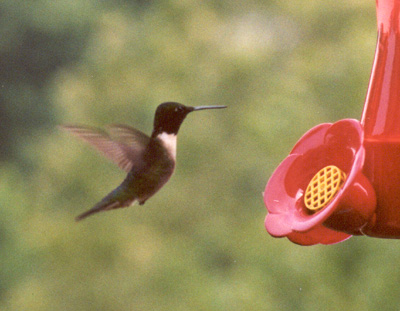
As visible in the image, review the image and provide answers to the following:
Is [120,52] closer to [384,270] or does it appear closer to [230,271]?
[230,271]

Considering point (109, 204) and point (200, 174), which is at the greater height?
point (109, 204)

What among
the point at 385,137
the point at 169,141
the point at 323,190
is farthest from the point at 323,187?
the point at 169,141

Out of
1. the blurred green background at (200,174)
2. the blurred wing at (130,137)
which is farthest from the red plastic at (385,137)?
the blurred green background at (200,174)

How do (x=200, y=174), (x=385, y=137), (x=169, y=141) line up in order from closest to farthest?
(x=385, y=137), (x=169, y=141), (x=200, y=174)

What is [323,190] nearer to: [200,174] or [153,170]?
[153,170]

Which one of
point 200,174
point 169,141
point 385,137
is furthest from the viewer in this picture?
point 200,174

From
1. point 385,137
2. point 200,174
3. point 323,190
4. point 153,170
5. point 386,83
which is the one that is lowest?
point 200,174

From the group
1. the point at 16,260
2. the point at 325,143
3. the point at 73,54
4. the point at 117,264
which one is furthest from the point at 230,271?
the point at 325,143
